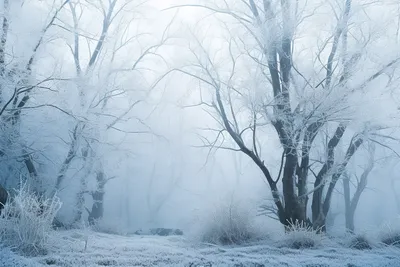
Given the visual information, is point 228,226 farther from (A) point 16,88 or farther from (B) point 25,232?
(A) point 16,88

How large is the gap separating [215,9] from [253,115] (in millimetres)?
2686

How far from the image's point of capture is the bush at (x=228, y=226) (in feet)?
22.3

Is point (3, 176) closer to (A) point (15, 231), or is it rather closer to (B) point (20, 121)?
(B) point (20, 121)

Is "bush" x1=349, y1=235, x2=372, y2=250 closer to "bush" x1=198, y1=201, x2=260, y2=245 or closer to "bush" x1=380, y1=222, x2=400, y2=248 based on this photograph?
"bush" x1=380, y1=222, x2=400, y2=248

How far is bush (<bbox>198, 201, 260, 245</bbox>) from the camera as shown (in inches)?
268

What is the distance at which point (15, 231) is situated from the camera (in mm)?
4352

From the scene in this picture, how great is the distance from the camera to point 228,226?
6926 millimetres

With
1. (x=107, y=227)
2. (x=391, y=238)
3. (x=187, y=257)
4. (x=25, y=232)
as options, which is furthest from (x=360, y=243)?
(x=107, y=227)

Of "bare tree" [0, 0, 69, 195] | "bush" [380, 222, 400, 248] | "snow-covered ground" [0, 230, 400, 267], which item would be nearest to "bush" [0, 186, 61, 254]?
"snow-covered ground" [0, 230, 400, 267]

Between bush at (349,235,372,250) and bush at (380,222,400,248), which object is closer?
bush at (349,235,372,250)

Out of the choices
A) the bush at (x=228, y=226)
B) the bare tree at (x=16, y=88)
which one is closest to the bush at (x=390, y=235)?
the bush at (x=228, y=226)

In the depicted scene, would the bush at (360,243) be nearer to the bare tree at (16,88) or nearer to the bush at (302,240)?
the bush at (302,240)

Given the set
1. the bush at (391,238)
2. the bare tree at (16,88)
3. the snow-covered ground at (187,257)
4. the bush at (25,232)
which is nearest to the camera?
the snow-covered ground at (187,257)

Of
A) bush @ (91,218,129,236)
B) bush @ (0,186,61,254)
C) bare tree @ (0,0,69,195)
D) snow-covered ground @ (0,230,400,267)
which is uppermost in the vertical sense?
bare tree @ (0,0,69,195)
